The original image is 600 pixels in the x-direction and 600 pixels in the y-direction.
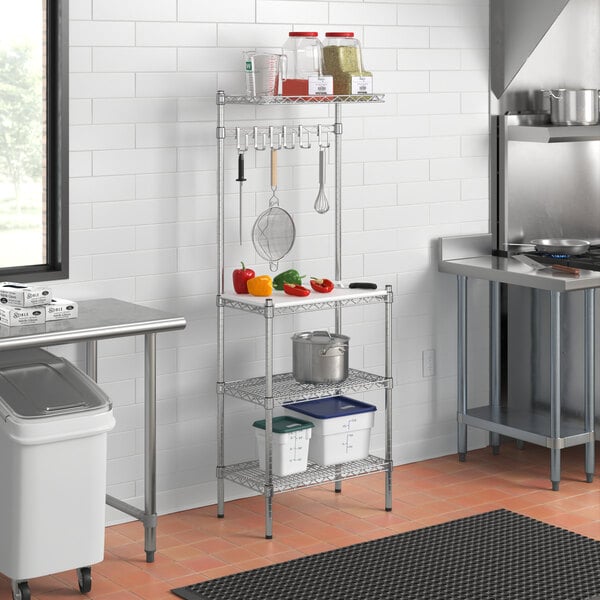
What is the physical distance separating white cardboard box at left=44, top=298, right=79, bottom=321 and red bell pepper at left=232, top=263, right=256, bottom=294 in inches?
28.4

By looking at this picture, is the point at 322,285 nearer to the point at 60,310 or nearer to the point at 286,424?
the point at 286,424

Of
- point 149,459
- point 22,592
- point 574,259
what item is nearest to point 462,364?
point 574,259

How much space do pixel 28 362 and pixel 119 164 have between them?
33.1 inches

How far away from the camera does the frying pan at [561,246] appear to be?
5.02 metres

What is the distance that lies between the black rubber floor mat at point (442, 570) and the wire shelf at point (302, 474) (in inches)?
13.2

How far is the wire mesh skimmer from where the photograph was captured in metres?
4.41

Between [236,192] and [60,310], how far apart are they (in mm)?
1009

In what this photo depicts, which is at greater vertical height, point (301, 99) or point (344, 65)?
point (344, 65)

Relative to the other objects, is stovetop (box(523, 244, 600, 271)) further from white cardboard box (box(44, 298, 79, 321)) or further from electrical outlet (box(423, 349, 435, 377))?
white cardboard box (box(44, 298, 79, 321))

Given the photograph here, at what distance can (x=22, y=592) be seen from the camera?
11.7 feet

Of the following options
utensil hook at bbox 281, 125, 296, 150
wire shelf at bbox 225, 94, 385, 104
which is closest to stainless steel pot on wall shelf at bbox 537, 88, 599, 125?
wire shelf at bbox 225, 94, 385, 104

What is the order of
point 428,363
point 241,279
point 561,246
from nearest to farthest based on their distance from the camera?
point 241,279, point 561,246, point 428,363

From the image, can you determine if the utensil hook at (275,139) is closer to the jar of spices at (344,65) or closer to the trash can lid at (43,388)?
the jar of spices at (344,65)

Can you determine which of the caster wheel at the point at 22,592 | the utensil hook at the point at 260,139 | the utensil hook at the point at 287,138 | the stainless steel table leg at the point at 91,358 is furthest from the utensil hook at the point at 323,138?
the caster wheel at the point at 22,592
